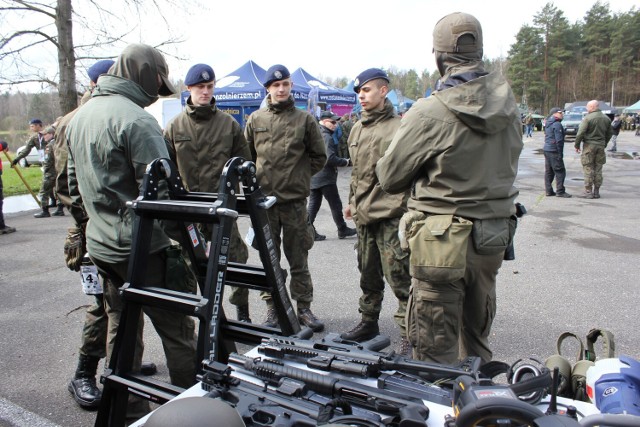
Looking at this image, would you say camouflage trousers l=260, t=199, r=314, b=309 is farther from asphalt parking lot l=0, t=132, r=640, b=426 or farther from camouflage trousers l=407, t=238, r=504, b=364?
camouflage trousers l=407, t=238, r=504, b=364

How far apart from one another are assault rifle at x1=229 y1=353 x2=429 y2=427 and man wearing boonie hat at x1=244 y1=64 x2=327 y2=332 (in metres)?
2.32

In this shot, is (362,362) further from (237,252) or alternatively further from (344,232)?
(344,232)

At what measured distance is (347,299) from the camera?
15.7 feet

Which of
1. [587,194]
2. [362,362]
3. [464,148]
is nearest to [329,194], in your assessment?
[464,148]

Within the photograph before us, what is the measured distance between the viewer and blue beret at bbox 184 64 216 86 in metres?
Answer: 3.78

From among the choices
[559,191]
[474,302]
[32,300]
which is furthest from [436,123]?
[559,191]

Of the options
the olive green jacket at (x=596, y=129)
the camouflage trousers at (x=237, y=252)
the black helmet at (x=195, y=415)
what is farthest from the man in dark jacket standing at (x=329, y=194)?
the olive green jacket at (x=596, y=129)

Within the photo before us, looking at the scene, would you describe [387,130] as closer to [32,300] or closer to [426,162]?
[426,162]

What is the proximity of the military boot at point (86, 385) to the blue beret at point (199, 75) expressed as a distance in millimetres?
2207

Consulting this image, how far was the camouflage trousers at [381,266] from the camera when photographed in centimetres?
341

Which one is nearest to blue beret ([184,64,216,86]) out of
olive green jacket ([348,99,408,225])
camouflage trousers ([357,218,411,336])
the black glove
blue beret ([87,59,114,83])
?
blue beret ([87,59,114,83])

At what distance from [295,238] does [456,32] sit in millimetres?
2302

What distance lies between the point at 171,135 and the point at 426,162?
2.45 metres

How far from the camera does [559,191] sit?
10516 millimetres
